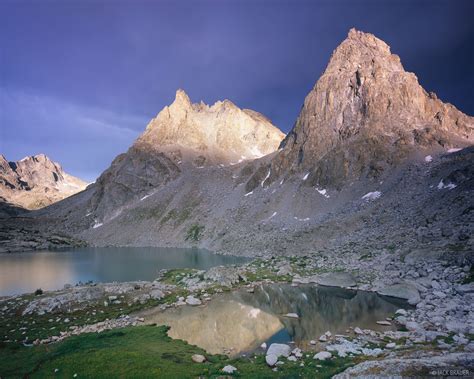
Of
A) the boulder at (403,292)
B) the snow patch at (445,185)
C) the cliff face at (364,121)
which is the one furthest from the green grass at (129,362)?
the cliff face at (364,121)

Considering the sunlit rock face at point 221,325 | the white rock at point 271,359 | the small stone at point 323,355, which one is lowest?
the sunlit rock face at point 221,325

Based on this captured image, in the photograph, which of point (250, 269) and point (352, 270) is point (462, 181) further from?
point (250, 269)

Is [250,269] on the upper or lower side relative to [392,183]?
lower

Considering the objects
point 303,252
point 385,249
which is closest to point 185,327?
point 385,249

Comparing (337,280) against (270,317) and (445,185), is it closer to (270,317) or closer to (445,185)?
(270,317)

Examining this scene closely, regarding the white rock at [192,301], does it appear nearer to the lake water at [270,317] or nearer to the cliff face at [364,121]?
the lake water at [270,317]

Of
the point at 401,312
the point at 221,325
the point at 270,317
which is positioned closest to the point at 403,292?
the point at 401,312

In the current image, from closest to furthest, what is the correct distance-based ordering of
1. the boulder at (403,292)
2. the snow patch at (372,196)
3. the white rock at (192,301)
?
1. the boulder at (403,292)
2. the white rock at (192,301)
3. the snow patch at (372,196)

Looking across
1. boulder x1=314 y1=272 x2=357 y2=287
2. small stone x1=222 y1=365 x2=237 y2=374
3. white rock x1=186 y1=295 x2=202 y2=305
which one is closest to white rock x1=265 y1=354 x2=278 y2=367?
small stone x1=222 y1=365 x2=237 y2=374
